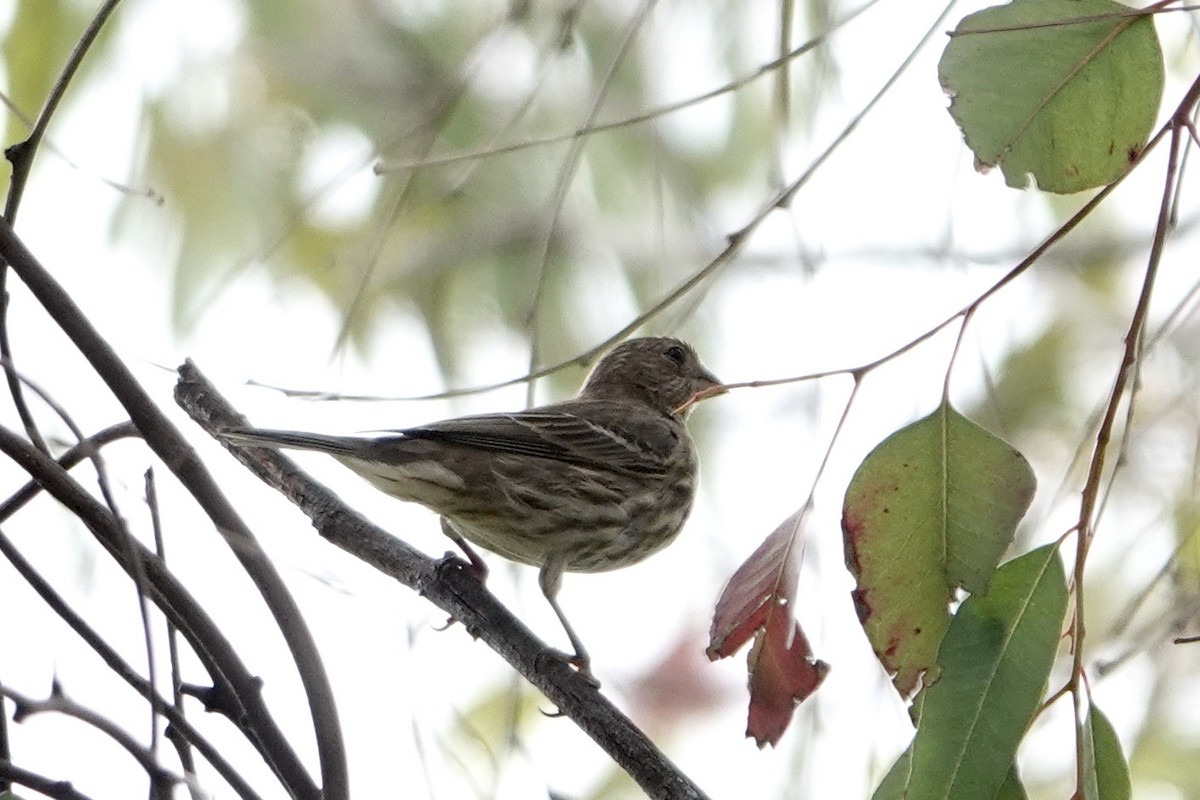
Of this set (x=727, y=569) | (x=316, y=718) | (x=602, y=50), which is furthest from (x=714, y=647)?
(x=602, y=50)

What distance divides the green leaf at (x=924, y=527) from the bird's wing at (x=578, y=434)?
6.79ft

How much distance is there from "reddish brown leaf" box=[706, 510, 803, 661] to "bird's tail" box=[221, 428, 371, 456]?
4.14 feet

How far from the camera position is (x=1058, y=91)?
258 centimetres

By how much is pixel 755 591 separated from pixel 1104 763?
2.04 ft

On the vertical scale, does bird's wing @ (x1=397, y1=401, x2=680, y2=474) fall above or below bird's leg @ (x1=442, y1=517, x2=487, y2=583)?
above

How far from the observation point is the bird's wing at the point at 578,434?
4.75 metres

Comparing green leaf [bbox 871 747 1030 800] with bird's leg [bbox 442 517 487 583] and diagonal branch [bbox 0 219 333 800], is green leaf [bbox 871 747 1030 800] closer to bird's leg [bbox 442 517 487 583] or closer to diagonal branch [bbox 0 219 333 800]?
diagonal branch [bbox 0 219 333 800]

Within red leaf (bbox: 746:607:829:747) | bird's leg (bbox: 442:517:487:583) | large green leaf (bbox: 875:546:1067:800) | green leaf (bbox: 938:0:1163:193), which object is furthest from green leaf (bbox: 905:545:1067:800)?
bird's leg (bbox: 442:517:487:583)

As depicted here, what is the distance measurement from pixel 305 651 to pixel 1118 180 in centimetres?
144

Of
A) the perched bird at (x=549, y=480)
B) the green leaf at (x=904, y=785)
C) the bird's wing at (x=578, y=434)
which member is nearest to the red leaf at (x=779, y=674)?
Answer: the green leaf at (x=904, y=785)

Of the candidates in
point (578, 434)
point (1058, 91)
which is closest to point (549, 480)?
point (578, 434)

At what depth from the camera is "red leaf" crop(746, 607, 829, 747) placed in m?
2.64

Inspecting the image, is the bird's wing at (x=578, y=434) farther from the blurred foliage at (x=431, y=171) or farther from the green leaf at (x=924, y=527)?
the green leaf at (x=924, y=527)

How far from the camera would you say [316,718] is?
2.31 m
